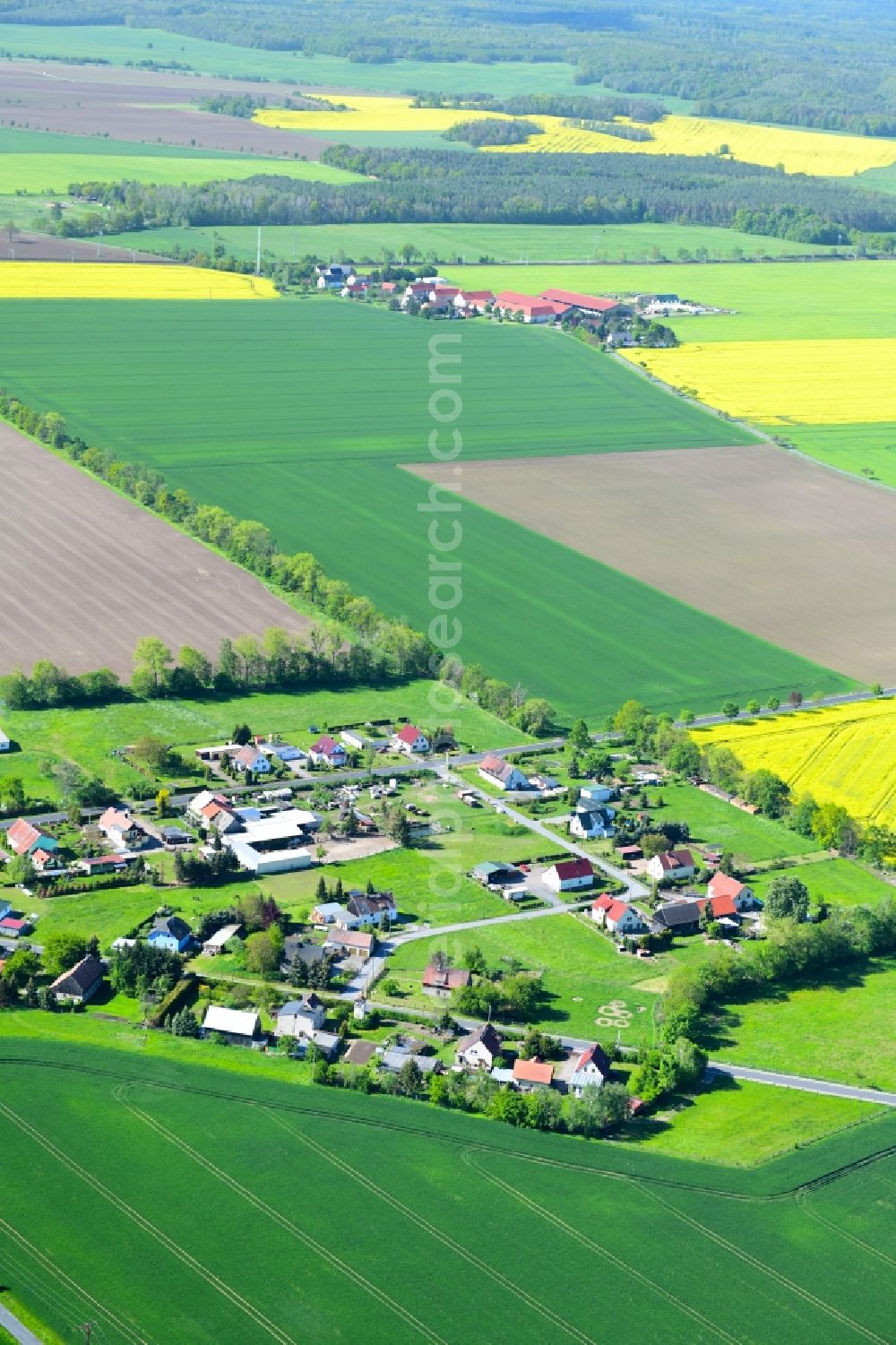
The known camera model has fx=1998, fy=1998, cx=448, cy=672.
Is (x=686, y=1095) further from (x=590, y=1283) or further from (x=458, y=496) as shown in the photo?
(x=458, y=496)

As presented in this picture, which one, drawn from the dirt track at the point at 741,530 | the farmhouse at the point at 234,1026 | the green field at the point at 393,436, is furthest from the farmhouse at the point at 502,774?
the farmhouse at the point at 234,1026

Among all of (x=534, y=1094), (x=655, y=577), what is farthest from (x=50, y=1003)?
(x=655, y=577)

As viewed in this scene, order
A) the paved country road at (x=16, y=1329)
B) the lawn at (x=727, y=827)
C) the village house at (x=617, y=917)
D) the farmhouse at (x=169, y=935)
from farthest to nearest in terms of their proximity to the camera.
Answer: the lawn at (x=727, y=827), the village house at (x=617, y=917), the farmhouse at (x=169, y=935), the paved country road at (x=16, y=1329)

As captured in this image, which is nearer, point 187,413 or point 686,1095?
point 686,1095

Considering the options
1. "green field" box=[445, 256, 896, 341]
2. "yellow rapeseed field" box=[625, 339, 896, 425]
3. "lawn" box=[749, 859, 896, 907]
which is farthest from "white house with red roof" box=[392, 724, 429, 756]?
"green field" box=[445, 256, 896, 341]

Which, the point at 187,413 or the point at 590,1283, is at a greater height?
the point at 187,413

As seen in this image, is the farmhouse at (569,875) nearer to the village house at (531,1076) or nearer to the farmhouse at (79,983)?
the village house at (531,1076)

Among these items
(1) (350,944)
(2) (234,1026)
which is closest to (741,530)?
(1) (350,944)

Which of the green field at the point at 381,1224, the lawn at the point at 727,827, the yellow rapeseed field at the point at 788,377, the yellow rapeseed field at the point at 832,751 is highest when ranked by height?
the yellow rapeseed field at the point at 788,377
